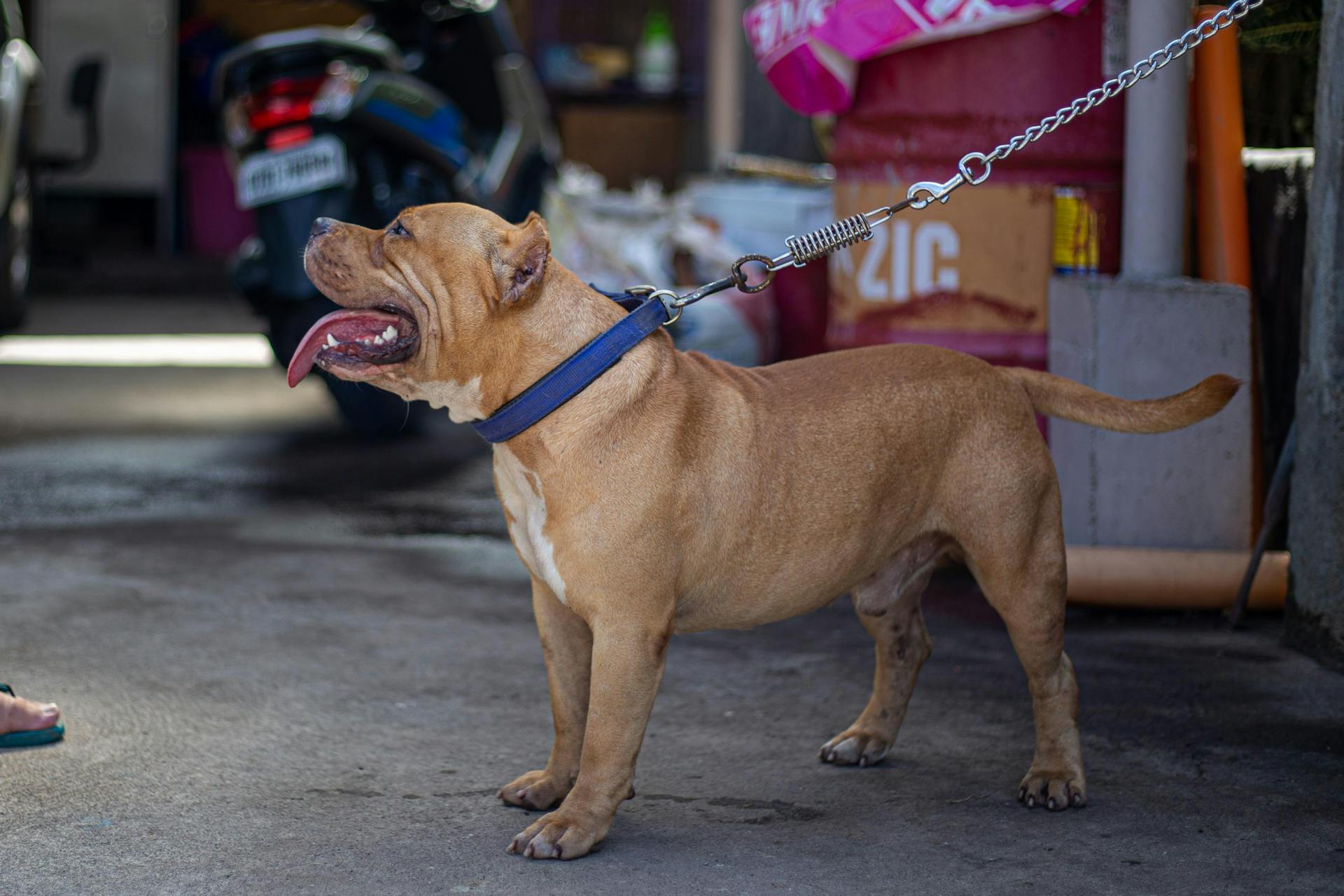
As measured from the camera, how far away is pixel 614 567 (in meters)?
2.84

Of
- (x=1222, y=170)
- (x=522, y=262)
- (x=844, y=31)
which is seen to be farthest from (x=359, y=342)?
(x=1222, y=170)

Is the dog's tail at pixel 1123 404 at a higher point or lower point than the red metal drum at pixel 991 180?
lower

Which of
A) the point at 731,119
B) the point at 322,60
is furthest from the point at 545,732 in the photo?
the point at 731,119

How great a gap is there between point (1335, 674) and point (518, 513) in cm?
222

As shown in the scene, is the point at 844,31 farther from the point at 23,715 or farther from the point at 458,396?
the point at 23,715

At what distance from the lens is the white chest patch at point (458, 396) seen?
287 cm

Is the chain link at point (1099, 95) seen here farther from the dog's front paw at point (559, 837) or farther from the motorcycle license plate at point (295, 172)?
the motorcycle license plate at point (295, 172)

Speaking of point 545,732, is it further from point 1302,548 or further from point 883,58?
point 883,58

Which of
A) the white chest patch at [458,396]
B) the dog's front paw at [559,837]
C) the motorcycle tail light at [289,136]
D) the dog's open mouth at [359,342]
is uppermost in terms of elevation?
the motorcycle tail light at [289,136]

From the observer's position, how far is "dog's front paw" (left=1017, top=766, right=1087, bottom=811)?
3127 millimetres

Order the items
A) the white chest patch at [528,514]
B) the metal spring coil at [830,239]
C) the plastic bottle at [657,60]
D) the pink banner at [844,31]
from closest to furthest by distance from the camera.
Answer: the white chest patch at [528,514], the metal spring coil at [830,239], the pink banner at [844,31], the plastic bottle at [657,60]

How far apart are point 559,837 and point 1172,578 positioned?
232cm

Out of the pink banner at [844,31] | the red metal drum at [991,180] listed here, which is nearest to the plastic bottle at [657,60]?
the pink banner at [844,31]

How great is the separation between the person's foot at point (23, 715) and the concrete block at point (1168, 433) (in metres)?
2.91
